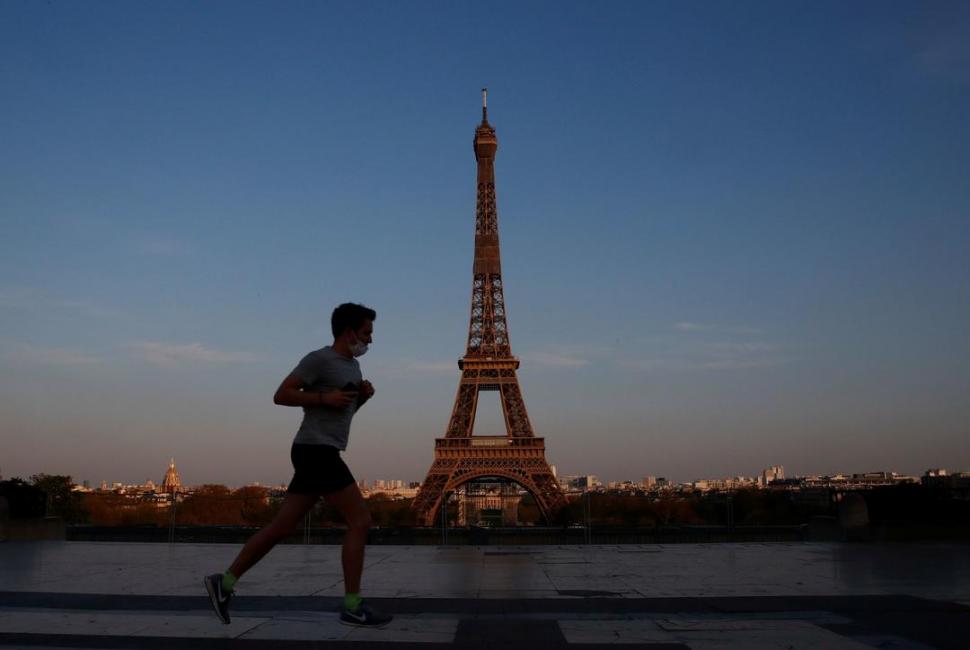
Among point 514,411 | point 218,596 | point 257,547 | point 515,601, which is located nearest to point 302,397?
point 257,547

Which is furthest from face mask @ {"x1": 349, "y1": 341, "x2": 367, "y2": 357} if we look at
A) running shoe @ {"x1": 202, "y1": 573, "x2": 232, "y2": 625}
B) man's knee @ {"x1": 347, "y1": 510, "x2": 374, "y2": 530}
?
running shoe @ {"x1": 202, "y1": 573, "x2": 232, "y2": 625}

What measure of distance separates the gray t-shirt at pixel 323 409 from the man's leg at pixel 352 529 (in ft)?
0.86

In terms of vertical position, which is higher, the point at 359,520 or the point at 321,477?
the point at 321,477

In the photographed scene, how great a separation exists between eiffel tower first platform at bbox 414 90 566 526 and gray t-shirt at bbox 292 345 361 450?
42510 millimetres

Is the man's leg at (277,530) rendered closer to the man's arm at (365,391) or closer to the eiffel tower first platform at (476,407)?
the man's arm at (365,391)

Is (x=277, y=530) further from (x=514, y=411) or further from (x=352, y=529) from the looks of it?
(x=514, y=411)

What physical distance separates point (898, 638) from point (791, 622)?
0.63 metres

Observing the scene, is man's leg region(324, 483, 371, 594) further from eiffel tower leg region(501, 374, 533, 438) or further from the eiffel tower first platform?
eiffel tower leg region(501, 374, 533, 438)

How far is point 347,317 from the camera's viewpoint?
4.79 meters

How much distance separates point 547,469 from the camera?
50.2 metres

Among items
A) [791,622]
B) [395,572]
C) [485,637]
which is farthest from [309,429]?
[395,572]

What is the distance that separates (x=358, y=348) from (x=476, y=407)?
49.7m

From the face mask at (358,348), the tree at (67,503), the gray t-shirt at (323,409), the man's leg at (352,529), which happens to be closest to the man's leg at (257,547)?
the man's leg at (352,529)

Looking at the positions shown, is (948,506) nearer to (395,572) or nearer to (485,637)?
(395,572)
